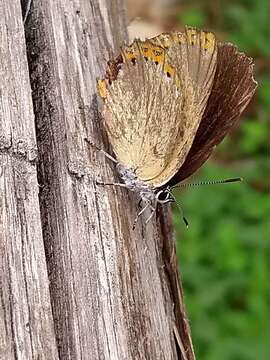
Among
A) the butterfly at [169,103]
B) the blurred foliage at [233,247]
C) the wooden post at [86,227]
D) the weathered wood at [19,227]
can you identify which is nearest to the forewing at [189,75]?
the butterfly at [169,103]

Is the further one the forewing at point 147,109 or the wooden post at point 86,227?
the forewing at point 147,109

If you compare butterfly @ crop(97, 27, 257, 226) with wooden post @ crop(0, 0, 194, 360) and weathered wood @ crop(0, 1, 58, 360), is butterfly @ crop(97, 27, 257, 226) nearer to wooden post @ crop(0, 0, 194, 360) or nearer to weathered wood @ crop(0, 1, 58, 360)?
wooden post @ crop(0, 0, 194, 360)

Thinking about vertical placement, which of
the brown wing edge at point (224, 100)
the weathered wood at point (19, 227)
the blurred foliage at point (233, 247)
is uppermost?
the blurred foliage at point (233, 247)

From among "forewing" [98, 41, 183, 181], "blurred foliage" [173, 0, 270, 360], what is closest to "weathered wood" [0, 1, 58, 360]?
"forewing" [98, 41, 183, 181]

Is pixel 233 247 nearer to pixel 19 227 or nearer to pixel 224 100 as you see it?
pixel 224 100

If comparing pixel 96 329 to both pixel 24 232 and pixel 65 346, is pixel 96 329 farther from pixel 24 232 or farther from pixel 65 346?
pixel 24 232

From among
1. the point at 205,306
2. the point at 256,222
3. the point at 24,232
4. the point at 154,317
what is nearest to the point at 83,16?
the point at 24,232

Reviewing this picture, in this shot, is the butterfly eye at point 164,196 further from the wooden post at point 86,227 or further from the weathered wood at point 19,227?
the weathered wood at point 19,227

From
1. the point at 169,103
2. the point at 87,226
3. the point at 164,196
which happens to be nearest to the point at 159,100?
the point at 169,103
